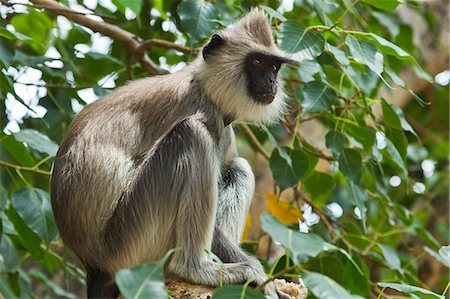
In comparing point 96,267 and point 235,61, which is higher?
point 235,61

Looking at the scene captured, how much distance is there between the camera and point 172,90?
573 centimetres

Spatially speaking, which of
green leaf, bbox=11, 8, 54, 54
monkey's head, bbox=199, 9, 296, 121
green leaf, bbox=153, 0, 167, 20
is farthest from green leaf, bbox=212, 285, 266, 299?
green leaf, bbox=11, 8, 54, 54

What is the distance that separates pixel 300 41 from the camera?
5.38 metres

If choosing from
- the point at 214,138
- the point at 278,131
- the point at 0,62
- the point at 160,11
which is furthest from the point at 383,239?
the point at 0,62

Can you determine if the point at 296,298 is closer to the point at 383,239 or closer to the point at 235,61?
the point at 235,61

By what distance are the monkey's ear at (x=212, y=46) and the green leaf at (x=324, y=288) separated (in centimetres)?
285

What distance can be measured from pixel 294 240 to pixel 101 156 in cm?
232

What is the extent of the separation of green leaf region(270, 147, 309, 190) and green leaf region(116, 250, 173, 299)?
323cm

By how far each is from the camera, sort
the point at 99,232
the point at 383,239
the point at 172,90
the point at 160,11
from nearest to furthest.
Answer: the point at 99,232 < the point at 172,90 < the point at 160,11 < the point at 383,239

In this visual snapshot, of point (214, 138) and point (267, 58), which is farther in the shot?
point (267, 58)

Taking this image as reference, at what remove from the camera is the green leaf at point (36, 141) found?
19.0ft

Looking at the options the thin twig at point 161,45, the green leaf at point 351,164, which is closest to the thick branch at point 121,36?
the thin twig at point 161,45

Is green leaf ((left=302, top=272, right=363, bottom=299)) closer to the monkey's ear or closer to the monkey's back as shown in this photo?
the monkey's back

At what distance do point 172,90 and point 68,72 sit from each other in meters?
1.85
